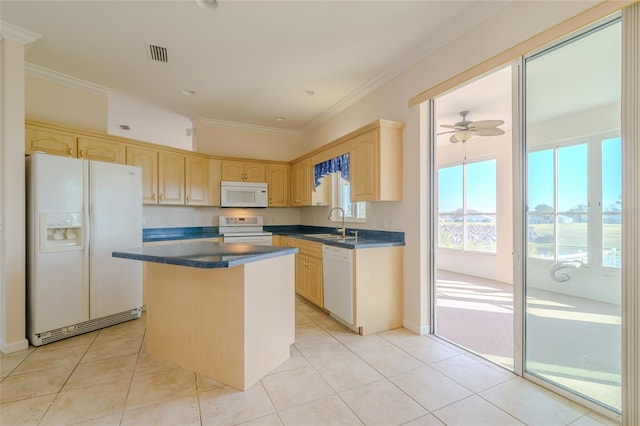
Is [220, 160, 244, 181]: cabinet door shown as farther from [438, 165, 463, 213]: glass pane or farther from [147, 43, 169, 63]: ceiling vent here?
[438, 165, 463, 213]: glass pane

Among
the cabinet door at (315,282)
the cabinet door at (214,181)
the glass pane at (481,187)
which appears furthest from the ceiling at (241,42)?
the glass pane at (481,187)

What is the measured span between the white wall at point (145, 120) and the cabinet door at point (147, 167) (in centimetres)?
77

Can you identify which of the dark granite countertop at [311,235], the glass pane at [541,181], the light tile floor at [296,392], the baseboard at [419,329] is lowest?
the light tile floor at [296,392]

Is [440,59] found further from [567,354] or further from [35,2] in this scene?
[35,2]

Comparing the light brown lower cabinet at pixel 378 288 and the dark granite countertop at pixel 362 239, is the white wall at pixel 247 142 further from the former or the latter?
the light brown lower cabinet at pixel 378 288

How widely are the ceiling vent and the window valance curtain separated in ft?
7.34

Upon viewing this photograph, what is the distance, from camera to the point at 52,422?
165 centimetres

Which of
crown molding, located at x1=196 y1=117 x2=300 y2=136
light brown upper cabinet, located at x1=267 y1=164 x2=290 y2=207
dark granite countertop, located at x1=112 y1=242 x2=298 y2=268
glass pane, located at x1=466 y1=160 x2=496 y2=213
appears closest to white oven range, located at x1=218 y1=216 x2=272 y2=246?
light brown upper cabinet, located at x1=267 y1=164 x2=290 y2=207

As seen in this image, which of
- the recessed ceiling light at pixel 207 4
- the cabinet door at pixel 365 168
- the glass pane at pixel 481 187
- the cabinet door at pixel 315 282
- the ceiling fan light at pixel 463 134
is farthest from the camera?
the glass pane at pixel 481 187

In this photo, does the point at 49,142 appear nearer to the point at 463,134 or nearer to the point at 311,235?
the point at 311,235

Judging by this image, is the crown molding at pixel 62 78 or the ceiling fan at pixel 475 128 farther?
the ceiling fan at pixel 475 128

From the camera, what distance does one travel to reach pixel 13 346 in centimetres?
254

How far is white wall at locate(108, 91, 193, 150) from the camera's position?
166 inches

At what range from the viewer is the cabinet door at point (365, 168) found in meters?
3.05
